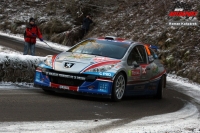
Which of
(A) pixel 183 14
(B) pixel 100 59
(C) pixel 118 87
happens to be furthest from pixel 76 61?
(A) pixel 183 14

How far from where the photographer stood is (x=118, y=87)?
10.2 meters

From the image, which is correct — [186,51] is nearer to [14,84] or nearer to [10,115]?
[14,84]

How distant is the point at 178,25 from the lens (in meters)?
24.0

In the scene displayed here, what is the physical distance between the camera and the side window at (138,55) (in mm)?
11156

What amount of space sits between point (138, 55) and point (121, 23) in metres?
17.1

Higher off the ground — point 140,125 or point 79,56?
point 79,56

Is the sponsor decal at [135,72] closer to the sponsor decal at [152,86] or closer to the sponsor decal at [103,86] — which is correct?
the sponsor decal at [152,86]

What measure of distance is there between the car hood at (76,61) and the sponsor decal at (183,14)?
44.6 ft

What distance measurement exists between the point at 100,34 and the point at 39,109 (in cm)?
2026

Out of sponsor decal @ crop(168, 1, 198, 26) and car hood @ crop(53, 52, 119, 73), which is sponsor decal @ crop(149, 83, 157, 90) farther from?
sponsor decal @ crop(168, 1, 198, 26)

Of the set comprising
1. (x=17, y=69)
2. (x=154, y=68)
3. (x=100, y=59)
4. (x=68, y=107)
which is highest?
(x=100, y=59)

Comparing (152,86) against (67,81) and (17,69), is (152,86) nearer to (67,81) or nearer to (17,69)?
(67,81)

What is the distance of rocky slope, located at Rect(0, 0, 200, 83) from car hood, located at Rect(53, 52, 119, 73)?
26.6 ft

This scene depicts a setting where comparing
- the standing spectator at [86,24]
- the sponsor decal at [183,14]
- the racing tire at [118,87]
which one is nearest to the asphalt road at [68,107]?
the racing tire at [118,87]
